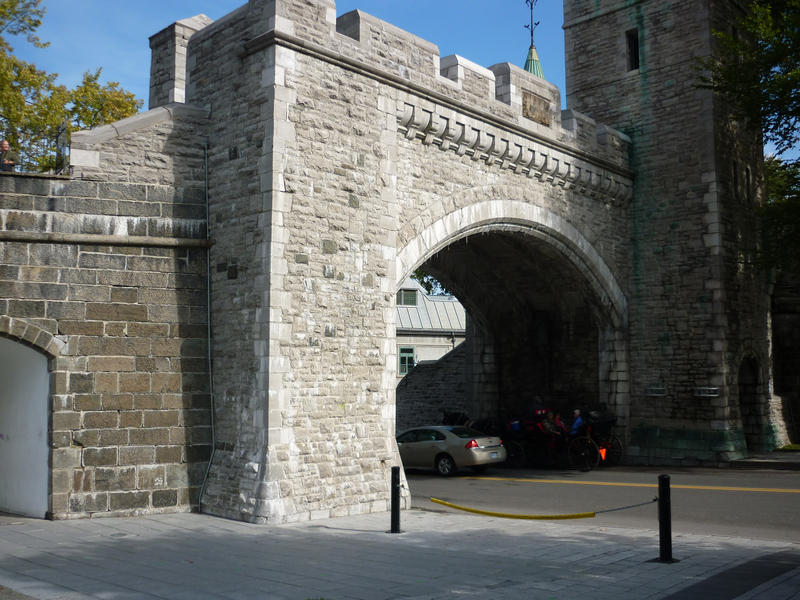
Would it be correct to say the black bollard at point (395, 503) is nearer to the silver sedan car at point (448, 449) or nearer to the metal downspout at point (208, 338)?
the metal downspout at point (208, 338)

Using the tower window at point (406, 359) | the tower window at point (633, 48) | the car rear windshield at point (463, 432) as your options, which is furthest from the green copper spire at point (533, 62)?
the car rear windshield at point (463, 432)

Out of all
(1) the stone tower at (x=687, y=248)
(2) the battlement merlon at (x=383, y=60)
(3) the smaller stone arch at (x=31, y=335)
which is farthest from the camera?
(1) the stone tower at (x=687, y=248)

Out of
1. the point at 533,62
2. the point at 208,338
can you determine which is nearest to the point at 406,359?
the point at 533,62

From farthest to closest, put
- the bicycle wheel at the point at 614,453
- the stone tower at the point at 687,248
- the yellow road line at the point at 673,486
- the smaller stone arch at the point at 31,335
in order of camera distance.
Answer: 1. the bicycle wheel at the point at 614,453
2. the stone tower at the point at 687,248
3. the yellow road line at the point at 673,486
4. the smaller stone arch at the point at 31,335

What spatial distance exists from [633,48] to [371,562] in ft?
53.0

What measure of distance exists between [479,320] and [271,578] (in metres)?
14.2

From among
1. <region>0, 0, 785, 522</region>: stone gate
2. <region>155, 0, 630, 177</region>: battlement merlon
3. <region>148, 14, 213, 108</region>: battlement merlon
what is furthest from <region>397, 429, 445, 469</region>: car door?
<region>148, 14, 213, 108</region>: battlement merlon

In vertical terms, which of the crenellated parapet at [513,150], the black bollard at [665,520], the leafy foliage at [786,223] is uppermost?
the crenellated parapet at [513,150]

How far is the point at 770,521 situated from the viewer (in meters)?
9.58

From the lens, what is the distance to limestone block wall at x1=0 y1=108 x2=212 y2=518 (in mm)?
9484

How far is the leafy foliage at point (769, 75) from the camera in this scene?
14.5m

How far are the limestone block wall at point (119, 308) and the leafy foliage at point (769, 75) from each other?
446 inches

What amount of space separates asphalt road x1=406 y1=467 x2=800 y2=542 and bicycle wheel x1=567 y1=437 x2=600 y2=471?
313 mm

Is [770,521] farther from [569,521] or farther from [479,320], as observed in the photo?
[479,320]
